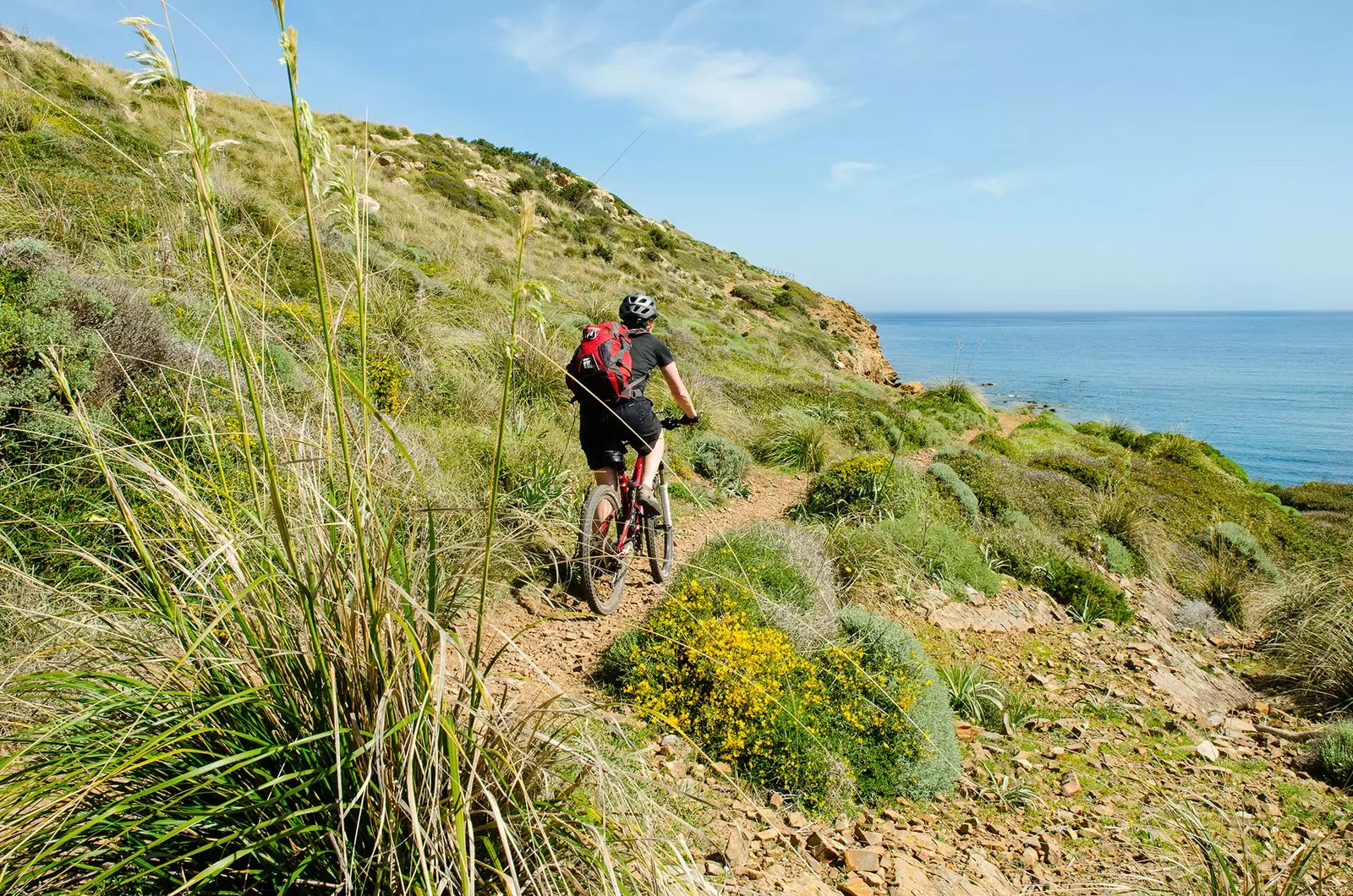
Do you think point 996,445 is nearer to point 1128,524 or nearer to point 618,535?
point 1128,524

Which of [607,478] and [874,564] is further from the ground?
[607,478]

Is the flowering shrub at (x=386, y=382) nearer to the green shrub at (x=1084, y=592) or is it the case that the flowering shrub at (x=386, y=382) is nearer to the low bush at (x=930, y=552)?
the low bush at (x=930, y=552)

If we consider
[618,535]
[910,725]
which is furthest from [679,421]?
[910,725]

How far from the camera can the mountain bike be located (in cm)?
495

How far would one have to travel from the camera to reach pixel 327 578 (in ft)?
6.04

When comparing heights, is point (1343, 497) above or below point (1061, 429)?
below

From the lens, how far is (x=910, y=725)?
421 centimetres

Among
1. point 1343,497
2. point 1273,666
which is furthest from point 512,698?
point 1343,497

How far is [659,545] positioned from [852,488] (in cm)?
368

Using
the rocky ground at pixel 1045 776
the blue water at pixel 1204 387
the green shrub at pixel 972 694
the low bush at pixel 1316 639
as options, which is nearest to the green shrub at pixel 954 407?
the blue water at pixel 1204 387

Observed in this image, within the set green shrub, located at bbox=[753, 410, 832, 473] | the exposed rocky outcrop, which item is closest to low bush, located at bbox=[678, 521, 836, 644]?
green shrub, located at bbox=[753, 410, 832, 473]

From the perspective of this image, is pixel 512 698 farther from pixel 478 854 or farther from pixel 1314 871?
pixel 1314 871

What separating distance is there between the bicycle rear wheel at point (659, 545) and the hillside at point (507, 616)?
19 cm

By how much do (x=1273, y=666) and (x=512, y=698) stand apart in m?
8.54
